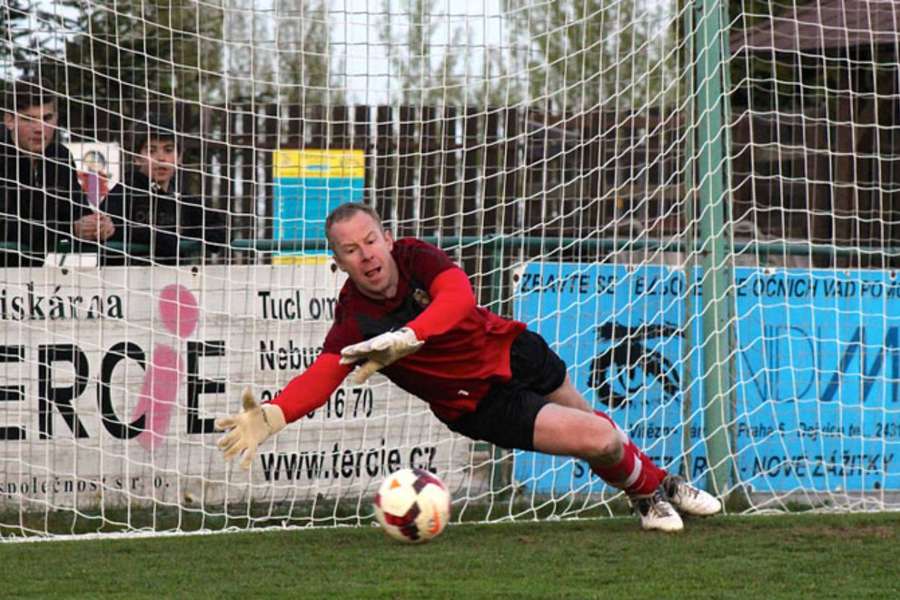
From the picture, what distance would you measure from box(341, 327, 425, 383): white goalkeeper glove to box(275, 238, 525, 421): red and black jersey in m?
0.26

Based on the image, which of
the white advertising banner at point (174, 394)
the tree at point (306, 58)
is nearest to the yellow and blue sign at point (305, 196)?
the white advertising banner at point (174, 394)

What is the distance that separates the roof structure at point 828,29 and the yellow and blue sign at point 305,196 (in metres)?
2.58

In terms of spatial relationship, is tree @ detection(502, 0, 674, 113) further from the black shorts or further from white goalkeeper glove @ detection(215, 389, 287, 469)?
white goalkeeper glove @ detection(215, 389, 287, 469)

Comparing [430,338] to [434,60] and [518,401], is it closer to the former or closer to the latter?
[518,401]

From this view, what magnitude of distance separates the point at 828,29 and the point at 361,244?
4.27 m

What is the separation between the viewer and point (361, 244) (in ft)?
20.5

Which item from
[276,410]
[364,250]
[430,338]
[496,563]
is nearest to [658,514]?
[496,563]

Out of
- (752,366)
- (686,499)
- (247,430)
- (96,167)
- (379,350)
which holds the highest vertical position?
(96,167)

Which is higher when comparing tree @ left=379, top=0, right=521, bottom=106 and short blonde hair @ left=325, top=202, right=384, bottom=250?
tree @ left=379, top=0, right=521, bottom=106

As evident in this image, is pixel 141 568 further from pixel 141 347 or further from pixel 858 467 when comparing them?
pixel 858 467

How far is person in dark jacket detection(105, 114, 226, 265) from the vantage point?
27.0ft

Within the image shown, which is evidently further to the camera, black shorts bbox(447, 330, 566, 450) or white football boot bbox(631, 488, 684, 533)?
white football boot bbox(631, 488, 684, 533)

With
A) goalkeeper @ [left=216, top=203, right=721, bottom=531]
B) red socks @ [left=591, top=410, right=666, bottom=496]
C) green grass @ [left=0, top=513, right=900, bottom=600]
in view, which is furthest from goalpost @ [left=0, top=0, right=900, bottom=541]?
goalkeeper @ [left=216, top=203, right=721, bottom=531]

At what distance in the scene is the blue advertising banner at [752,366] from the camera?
8.83 metres
